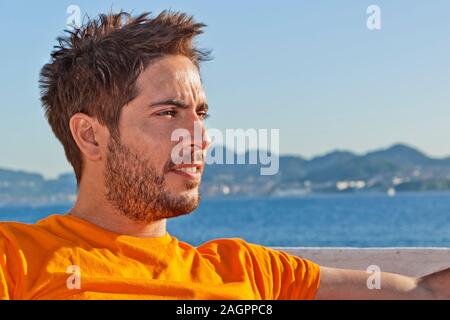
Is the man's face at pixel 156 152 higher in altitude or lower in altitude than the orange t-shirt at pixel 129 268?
higher

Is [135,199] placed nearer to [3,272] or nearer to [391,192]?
[3,272]

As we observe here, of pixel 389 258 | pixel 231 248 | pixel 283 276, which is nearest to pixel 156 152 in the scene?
pixel 231 248

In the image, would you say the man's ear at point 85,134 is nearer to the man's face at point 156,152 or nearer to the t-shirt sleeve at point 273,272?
the man's face at point 156,152

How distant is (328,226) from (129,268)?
4409 centimetres

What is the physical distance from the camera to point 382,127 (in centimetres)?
5644

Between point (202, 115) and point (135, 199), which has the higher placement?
point (202, 115)

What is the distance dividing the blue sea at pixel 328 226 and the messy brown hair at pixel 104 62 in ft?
114

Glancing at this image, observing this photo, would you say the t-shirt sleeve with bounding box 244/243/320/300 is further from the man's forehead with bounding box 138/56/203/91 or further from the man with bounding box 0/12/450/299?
the man's forehead with bounding box 138/56/203/91

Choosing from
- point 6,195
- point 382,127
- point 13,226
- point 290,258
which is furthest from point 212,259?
point 6,195

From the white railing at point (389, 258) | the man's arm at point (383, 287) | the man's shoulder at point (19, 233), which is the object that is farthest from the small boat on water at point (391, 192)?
the man's shoulder at point (19, 233)

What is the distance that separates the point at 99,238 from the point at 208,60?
1.81 feet

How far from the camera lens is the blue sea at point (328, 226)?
127 feet

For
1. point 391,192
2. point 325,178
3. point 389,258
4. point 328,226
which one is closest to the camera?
point 389,258

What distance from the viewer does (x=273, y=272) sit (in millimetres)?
1790
